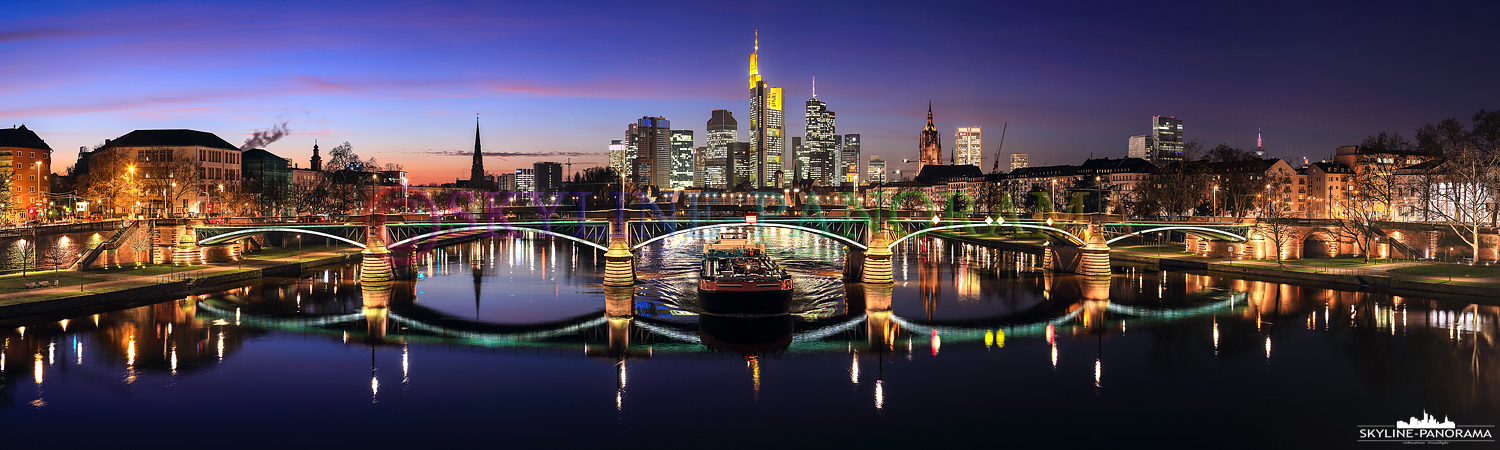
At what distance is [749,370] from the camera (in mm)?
40562

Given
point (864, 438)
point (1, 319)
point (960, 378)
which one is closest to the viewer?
point (864, 438)

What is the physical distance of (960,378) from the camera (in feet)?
128

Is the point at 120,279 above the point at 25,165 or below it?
below

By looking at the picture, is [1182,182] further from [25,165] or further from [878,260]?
[25,165]

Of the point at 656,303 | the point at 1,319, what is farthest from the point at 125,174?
the point at 656,303

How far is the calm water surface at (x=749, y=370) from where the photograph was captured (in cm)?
3119

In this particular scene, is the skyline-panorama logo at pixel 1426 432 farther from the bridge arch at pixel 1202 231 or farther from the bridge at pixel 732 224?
the bridge arch at pixel 1202 231

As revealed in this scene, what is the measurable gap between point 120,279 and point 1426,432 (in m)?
77.0

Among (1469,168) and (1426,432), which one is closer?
(1426,432)

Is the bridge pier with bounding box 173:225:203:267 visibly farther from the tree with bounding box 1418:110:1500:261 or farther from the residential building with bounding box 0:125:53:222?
the tree with bounding box 1418:110:1500:261

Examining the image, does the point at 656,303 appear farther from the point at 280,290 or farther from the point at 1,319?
the point at 1,319

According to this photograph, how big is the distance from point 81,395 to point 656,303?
1351 inches

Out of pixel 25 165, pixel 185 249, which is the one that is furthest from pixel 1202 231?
pixel 25 165

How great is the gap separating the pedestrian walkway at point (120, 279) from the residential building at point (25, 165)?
59.3 metres
